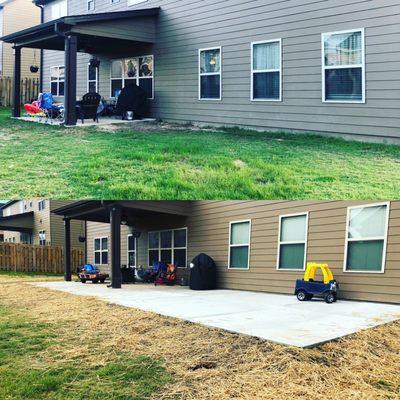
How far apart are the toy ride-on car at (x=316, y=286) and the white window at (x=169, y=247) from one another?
15.5 feet

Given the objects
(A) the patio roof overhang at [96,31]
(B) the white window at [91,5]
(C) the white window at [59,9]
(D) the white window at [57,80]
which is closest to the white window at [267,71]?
(A) the patio roof overhang at [96,31]

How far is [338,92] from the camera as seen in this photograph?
10414 mm

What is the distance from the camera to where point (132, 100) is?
47.9 feet

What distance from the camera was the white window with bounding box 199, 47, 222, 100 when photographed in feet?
42.9

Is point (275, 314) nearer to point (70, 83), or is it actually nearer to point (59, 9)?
point (70, 83)

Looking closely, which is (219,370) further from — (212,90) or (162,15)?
(162,15)

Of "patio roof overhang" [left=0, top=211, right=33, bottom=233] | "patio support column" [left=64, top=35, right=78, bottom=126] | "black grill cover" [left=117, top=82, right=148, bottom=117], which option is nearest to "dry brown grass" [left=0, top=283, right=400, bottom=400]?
"patio support column" [left=64, top=35, right=78, bottom=126]

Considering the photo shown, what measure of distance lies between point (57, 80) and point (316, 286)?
1630 cm

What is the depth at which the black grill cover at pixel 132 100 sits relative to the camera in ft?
47.7

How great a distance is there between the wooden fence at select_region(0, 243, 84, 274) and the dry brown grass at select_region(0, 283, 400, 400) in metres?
11.0

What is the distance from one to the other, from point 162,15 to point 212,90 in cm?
301

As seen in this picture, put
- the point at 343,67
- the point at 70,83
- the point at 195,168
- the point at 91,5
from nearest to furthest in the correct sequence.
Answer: the point at 195,168 → the point at 343,67 → the point at 70,83 → the point at 91,5

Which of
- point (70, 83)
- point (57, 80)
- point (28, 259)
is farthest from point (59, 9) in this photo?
point (28, 259)

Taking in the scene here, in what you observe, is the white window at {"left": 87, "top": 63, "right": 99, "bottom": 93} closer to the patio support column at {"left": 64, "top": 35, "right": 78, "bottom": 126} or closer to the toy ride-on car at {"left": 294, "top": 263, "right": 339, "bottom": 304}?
the patio support column at {"left": 64, "top": 35, "right": 78, "bottom": 126}
